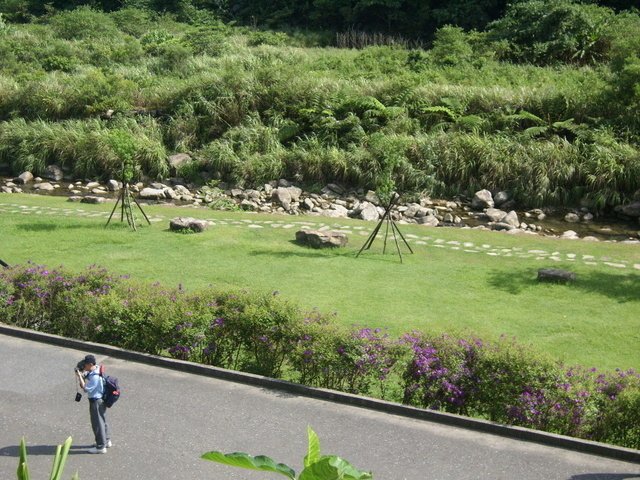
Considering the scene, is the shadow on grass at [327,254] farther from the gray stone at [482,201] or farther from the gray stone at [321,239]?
the gray stone at [482,201]

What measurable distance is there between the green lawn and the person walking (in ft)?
15.3

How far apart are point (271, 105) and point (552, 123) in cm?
992

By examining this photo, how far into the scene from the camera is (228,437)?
361 inches

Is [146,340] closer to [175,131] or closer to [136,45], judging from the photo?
[175,131]

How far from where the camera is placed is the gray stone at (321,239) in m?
17.7

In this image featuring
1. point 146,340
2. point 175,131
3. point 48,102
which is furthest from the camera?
point 48,102

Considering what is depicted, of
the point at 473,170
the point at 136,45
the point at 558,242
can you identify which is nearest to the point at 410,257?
the point at 558,242

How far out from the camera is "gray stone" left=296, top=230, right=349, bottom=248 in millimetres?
17656

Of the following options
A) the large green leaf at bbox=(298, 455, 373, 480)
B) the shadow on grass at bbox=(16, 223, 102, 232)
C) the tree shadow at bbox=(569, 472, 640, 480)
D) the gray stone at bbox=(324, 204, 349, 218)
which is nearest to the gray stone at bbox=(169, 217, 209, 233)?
the shadow on grass at bbox=(16, 223, 102, 232)

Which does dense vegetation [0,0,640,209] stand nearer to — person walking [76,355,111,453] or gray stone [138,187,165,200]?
gray stone [138,187,165,200]

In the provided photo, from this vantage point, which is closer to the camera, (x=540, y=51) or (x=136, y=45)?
(x=540, y=51)

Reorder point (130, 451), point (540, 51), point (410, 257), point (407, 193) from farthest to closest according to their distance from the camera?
point (540, 51) → point (407, 193) → point (410, 257) → point (130, 451)

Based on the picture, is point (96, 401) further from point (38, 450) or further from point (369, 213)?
point (369, 213)

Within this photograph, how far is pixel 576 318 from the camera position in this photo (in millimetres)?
13547
